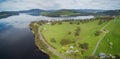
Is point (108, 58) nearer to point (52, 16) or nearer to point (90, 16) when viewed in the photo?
point (90, 16)

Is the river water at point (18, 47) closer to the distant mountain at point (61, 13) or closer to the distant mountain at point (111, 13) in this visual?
the distant mountain at point (61, 13)

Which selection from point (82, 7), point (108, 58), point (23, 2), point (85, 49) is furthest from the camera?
point (23, 2)

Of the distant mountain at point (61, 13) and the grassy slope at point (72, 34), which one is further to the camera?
the distant mountain at point (61, 13)

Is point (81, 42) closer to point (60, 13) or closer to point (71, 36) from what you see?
point (71, 36)

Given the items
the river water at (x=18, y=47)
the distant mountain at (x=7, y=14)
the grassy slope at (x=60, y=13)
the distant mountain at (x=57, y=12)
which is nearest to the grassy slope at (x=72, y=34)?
the river water at (x=18, y=47)

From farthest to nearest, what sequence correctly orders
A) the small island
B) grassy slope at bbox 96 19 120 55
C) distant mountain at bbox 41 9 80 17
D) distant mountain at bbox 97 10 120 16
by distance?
distant mountain at bbox 41 9 80 17, distant mountain at bbox 97 10 120 16, grassy slope at bbox 96 19 120 55, the small island

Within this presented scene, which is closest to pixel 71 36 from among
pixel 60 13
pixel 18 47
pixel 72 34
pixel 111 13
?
pixel 72 34

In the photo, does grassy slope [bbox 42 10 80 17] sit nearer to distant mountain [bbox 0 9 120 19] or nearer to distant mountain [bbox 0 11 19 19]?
distant mountain [bbox 0 9 120 19]

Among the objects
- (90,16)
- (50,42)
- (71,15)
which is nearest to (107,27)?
(50,42)

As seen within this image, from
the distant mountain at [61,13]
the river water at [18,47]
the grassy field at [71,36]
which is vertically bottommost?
the river water at [18,47]

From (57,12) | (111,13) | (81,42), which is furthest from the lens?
(57,12)

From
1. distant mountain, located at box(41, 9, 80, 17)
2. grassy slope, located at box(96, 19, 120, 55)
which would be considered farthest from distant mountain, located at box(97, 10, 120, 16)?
distant mountain, located at box(41, 9, 80, 17)
